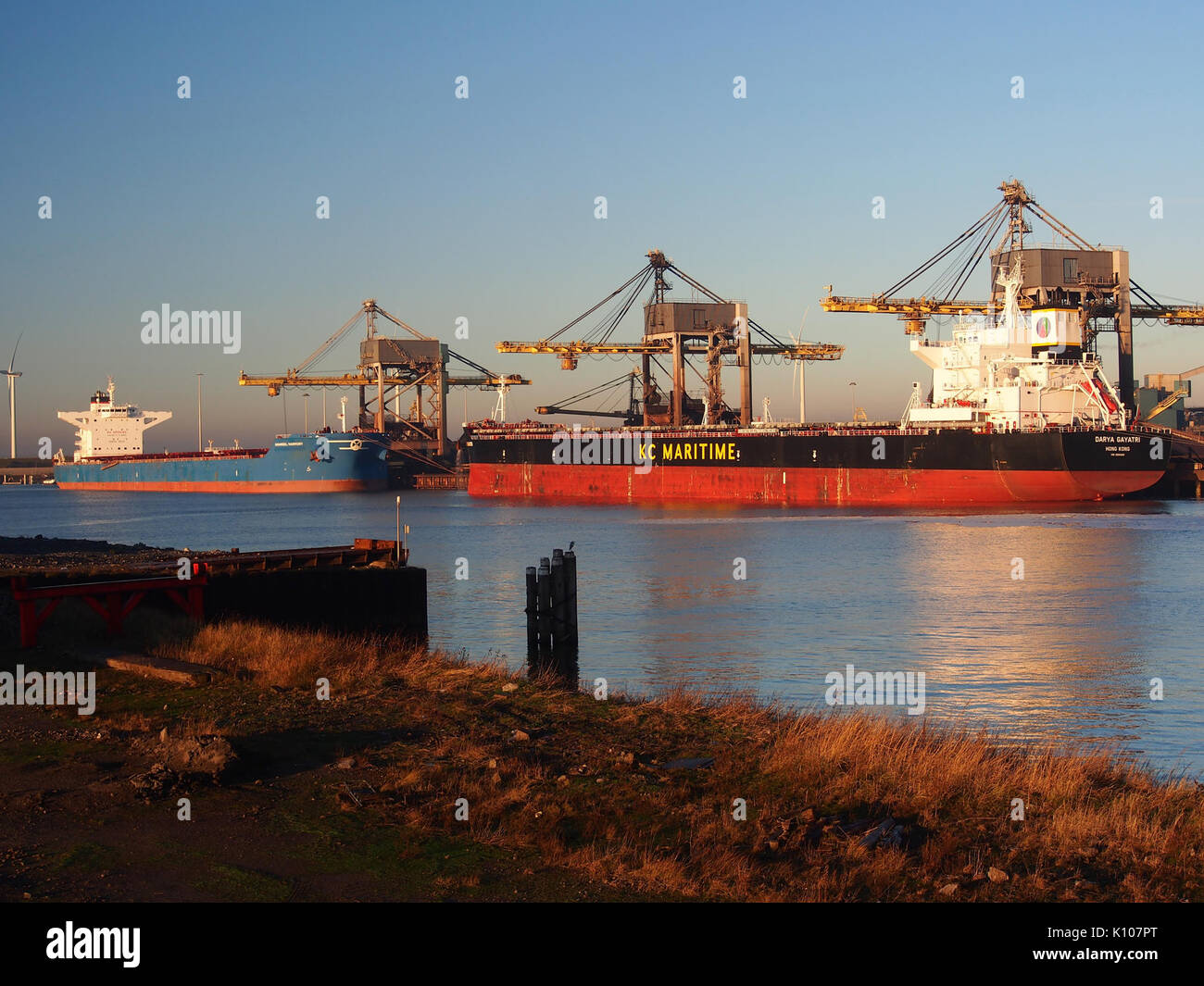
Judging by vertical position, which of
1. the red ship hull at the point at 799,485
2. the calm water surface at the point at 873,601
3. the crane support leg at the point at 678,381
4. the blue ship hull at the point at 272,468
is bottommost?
the calm water surface at the point at 873,601

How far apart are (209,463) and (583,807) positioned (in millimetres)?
100156

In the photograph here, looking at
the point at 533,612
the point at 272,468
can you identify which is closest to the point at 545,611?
the point at 533,612

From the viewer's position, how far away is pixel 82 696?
11.0 metres

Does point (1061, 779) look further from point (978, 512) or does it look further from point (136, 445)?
point (136, 445)

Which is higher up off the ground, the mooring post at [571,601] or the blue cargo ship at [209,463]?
the blue cargo ship at [209,463]

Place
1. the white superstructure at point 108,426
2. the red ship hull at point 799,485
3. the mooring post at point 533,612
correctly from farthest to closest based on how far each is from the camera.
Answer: the white superstructure at point 108,426 → the red ship hull at point 799,485 → the mooring post at point 533,612

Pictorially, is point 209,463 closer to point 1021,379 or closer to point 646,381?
point 646,381

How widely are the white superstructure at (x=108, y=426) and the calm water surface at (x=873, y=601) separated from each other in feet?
207

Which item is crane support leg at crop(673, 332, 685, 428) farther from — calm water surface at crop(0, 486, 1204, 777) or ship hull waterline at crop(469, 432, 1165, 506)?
calm water surface at crop(0, 486, 1204, 777)

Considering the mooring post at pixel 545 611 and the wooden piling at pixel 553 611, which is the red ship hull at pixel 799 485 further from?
the mooring post at pixel 545 611

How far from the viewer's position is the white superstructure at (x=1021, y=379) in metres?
56.7

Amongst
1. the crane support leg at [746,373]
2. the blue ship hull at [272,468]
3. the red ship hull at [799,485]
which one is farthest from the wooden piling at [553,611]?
the blue ship hull at [272,468]

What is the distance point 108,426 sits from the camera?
116 m
